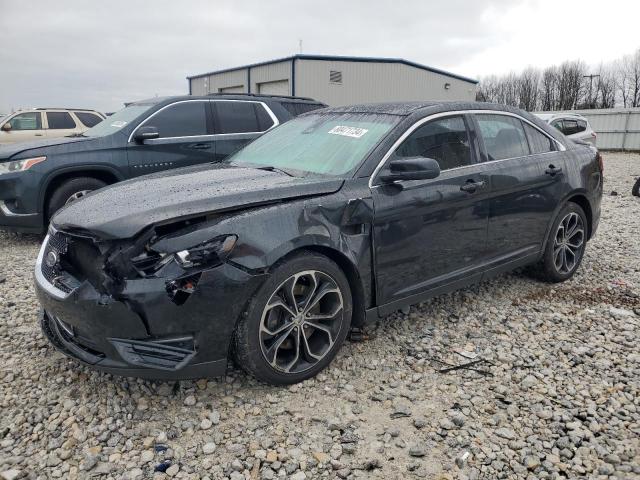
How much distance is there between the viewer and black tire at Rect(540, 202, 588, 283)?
14.5 feet

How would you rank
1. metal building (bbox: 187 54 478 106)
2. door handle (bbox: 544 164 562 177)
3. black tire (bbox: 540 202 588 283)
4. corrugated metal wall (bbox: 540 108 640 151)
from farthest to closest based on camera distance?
corrugated metal wall (bbox: 540 108 640 151) < metal building (bbox: 187 54 478 106) < black tire (bbox: 540 202 588 283) < door handle (bbox: 544 164 562 177)

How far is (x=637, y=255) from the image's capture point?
5.57 metres

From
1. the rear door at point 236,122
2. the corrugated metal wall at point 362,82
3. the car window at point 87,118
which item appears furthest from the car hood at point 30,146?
the corrugated metal wall at point 362,82

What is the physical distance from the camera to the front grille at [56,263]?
8.66 ft

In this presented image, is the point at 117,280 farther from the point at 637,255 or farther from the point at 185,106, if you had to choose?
the point at 637,255

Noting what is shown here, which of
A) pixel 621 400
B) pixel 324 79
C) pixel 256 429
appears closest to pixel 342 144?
pixel 256 429

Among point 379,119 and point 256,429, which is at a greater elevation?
point 379,119

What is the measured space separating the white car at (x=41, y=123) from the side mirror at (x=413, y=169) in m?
12.0

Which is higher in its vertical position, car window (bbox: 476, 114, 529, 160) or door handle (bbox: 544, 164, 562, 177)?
car window (bbox: 476, 114, 529, 160)

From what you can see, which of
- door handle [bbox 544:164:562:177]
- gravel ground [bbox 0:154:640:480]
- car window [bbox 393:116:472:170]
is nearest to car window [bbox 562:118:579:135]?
door handle [bbox 544:164:562:177]

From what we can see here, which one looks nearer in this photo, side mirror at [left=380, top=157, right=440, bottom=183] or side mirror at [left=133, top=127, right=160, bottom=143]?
side mirror at [left=380, top=157, right=440, bottom=183]

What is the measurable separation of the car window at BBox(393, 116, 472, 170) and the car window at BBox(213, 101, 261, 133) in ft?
12.6

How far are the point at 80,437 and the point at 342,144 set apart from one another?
7.73ft

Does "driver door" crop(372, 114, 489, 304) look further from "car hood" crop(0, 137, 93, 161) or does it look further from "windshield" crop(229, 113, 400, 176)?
"car hood" crop(0, 137, 93, 161)
